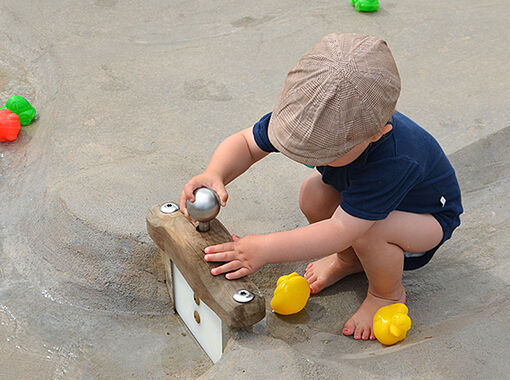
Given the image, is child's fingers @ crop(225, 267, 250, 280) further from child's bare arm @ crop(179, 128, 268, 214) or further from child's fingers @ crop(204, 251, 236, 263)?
child's bare arm @ crop(179, 128, 268, 214)

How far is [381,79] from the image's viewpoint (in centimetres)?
139

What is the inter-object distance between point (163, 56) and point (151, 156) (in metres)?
0.92

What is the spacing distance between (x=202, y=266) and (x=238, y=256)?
10cm

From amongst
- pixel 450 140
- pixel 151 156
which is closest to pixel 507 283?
pixel 450 140

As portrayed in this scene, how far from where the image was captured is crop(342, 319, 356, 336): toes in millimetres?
1822

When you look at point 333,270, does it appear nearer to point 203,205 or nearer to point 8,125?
point 203,205

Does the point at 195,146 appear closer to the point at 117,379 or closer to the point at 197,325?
the point at 197,325

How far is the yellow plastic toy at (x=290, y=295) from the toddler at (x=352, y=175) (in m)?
0.11

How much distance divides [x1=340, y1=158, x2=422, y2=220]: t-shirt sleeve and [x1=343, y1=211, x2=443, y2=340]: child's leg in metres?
0.11

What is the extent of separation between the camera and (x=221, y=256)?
1.69 meters

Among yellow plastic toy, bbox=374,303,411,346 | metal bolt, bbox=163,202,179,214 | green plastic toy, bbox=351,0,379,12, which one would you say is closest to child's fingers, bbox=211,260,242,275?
metal bolt, bbox=163,202,179,214

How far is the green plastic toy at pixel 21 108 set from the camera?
2668 millimetres

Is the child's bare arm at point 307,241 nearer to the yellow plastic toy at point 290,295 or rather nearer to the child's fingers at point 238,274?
the child's fingers at point 238,274

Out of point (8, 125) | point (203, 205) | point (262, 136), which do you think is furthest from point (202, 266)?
point (8, 125)
